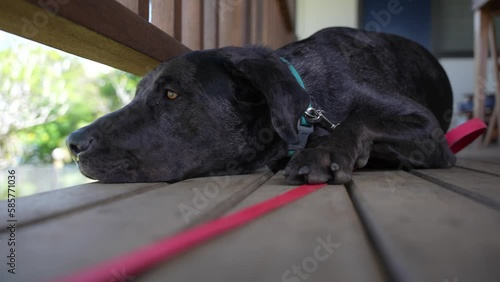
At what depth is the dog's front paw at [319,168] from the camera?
4.35ft

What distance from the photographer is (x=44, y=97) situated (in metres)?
7.43

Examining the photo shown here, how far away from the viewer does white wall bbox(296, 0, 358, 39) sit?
1006 cm

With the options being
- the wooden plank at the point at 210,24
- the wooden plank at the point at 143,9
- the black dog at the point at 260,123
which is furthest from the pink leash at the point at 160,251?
the wooden plank at the point at 210,24

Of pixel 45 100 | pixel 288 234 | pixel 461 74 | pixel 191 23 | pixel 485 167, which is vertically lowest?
pixel 45 100

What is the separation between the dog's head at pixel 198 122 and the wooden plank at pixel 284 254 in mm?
754

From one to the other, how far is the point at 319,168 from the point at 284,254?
706 mm

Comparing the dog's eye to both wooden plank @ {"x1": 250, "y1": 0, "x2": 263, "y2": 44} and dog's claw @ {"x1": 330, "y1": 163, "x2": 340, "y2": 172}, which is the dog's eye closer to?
dog's claw @ {"x1": 330, "y1": 163, "x2": 340, "y2": 172}

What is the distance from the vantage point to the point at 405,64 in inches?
104

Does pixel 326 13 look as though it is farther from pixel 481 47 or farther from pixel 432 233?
pixel 432 233

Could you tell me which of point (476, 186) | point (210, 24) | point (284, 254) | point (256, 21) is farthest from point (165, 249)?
point (256, 21)

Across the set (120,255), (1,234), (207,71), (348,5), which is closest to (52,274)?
(120,255)

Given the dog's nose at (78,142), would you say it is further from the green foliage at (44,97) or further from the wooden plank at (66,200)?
the green foliage at (44,97)

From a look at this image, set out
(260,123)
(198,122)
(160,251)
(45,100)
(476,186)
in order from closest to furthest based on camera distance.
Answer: (160,251)
(476,186)
(198,122)
(260,123)
(45,100)

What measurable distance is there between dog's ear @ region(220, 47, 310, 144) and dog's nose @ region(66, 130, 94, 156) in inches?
23.3
